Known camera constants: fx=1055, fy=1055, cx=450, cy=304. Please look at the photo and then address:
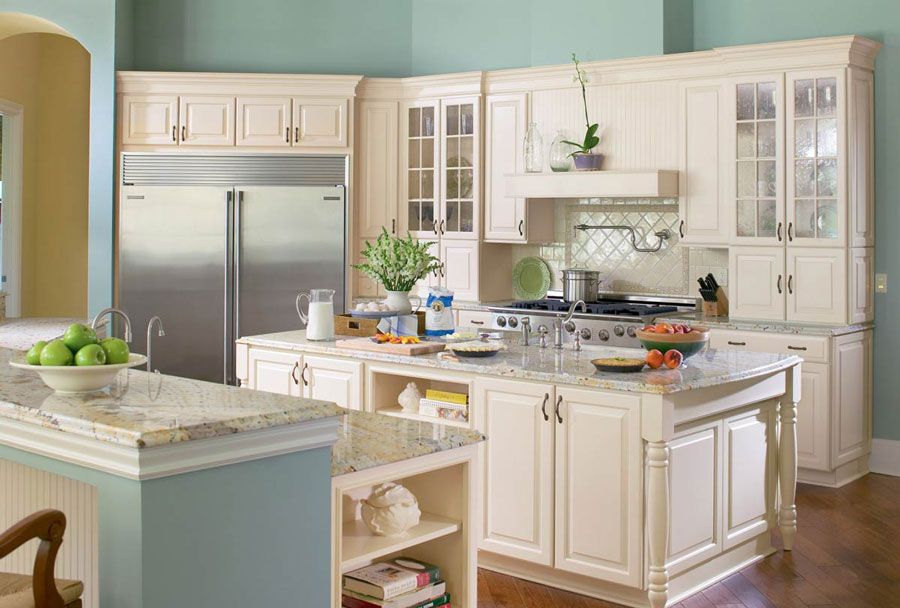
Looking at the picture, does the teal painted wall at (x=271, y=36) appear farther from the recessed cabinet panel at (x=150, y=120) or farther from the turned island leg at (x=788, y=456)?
the turned island leg at (x=788, y=456)

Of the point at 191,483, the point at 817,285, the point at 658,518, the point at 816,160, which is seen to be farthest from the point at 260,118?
the point at 191,483

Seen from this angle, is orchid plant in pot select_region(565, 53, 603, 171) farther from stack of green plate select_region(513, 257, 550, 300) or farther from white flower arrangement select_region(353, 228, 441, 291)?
white flower arrangement select_region(353, 228, 441, 291)

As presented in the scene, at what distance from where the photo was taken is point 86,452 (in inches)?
84.6

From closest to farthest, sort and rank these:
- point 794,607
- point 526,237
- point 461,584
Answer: point 461,584
point 794,607
point 526,237

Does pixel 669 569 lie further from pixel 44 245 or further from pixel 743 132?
pixel 44 245

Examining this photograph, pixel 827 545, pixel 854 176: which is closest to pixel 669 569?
pixel 827 545

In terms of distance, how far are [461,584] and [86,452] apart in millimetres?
1061

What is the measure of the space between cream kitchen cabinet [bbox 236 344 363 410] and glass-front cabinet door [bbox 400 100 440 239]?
101 inches

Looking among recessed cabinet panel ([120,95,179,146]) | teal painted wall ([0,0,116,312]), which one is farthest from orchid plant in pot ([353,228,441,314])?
teal painted wall ([0,0,116,312])

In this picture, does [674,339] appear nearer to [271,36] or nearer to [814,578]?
[814,578]

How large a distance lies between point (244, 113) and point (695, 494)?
15.4ft

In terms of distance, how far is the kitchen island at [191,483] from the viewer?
2064 millimetres

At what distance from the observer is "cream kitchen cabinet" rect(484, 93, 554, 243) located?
7.16 metres

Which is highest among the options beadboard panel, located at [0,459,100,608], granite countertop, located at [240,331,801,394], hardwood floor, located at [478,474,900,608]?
granite countertop, located at [240,331,801,394]
